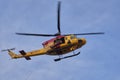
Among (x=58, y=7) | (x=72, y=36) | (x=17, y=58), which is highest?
(x=58, y=7)

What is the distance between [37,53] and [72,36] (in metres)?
8.65

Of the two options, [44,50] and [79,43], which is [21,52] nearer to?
[44,50]

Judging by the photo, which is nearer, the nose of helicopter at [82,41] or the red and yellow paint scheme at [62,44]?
the red and yellow paint scheme at [62,44]

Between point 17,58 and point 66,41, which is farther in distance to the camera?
point 17,58

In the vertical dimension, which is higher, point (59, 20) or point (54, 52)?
point (59, 20)

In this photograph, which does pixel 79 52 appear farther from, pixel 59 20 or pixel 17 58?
pixel 17 58

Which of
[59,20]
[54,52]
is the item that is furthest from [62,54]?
[59,20]

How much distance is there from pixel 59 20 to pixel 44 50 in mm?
8246

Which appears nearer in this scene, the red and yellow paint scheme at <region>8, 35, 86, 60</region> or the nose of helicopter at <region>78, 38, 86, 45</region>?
the red and yellow paint scheme at <region>8, 35, 86, 60</region>

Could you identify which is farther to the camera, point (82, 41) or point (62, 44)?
point (82, 41)

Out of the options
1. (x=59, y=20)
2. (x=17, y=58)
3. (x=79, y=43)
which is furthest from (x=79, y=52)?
(x=17, y=58)

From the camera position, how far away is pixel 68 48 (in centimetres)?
8362

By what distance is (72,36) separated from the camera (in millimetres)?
84438

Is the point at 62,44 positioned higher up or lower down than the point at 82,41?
lower down
